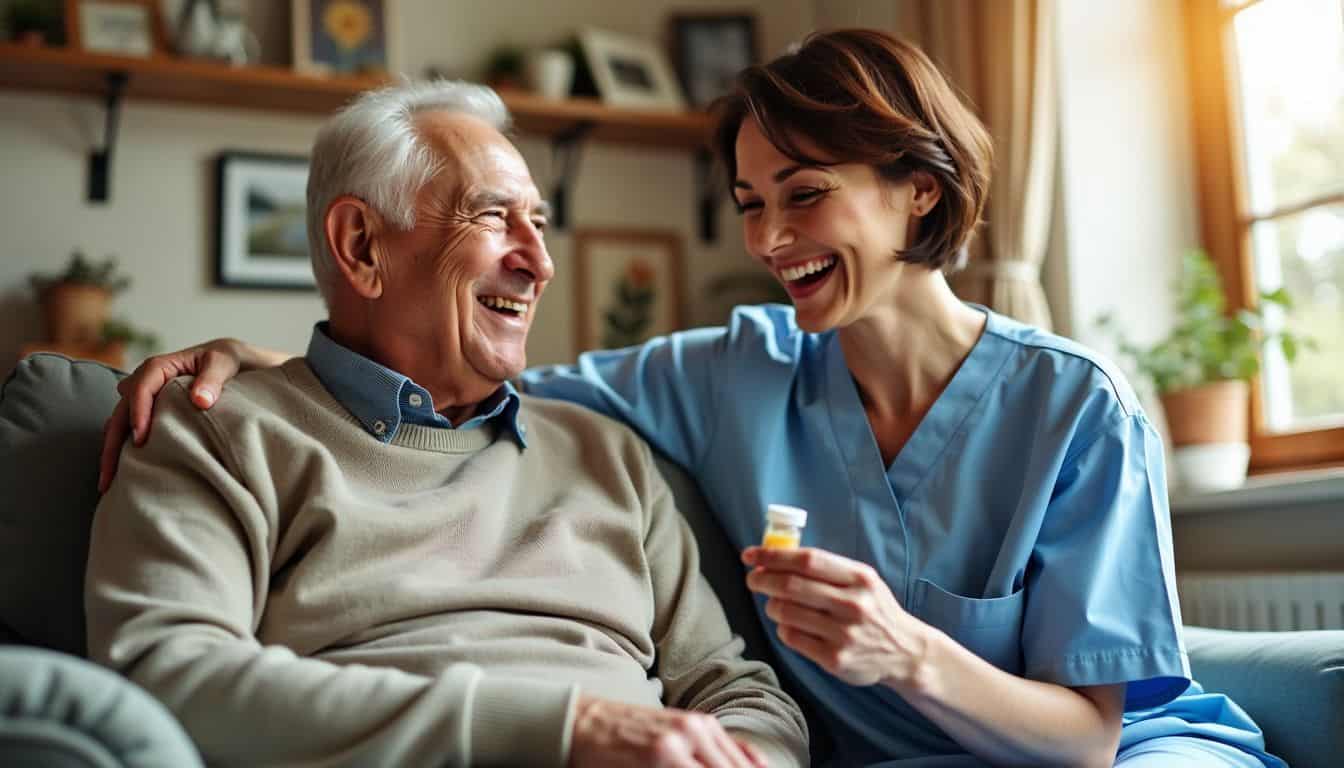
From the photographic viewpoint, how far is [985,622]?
4.89 feet

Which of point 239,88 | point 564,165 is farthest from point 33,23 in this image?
point 564,165

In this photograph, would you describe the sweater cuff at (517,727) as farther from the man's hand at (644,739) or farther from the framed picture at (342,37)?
the framed picture at (342,37)

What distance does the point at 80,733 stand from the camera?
96 centimetres

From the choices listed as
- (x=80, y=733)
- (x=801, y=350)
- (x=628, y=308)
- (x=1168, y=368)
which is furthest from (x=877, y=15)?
(x=80, y=733)

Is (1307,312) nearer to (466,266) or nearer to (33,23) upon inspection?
(466,266)

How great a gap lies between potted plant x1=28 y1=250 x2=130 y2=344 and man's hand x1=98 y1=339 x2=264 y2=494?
6.01ft

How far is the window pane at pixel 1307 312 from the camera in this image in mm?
2678

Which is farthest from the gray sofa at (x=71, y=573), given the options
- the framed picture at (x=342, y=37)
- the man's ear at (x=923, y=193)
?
the framed picture at (x=342, y=37)

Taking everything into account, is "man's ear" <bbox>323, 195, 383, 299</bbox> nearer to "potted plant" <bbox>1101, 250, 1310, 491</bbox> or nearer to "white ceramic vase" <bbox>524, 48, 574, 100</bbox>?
"potted plant" <bbox>1101, 250, 1310, 491</bbox>

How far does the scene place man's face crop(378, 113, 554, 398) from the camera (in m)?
1.65

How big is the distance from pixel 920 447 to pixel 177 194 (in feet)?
8.49

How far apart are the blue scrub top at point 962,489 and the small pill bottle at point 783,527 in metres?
0.39

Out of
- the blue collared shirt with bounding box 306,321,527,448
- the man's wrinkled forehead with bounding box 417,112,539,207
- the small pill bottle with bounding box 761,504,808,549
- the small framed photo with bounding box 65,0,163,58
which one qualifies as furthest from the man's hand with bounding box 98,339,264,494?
the small framed photo with bounding box 65,0,163,58

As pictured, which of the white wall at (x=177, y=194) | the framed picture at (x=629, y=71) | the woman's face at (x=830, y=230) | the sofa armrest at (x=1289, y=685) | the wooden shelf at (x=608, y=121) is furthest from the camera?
the framed picture at (x=629, y=71)
